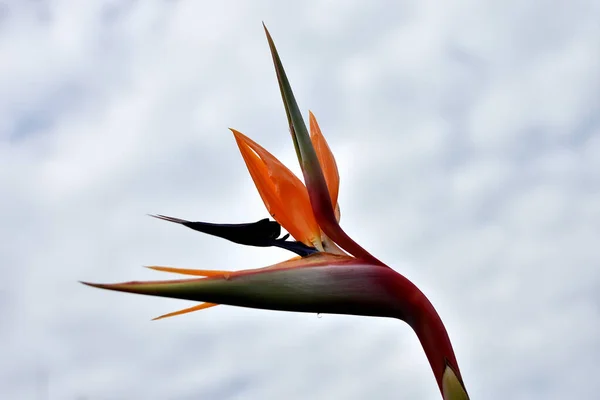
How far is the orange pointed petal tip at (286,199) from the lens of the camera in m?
1.57

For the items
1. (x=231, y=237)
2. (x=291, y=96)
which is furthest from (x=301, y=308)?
(x=291, y=96)

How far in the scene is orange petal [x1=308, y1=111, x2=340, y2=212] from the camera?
1.67 m

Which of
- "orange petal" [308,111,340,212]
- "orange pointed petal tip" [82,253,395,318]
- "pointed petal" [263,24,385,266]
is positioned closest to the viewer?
"orange pointed petal tip" [82,253,395,318]

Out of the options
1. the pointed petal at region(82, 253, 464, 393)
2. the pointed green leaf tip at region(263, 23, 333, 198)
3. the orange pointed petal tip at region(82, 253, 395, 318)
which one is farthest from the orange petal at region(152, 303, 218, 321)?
the pointed green leaf tip at region(263, 23, 333, 198)

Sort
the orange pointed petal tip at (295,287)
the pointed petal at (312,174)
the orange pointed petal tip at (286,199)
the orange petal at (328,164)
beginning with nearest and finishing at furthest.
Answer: the orange pointed petal tip at (295,287), the pointed petal at (312,174), the orange pointed petal tip at (286,199), the orange petal at (328,164)

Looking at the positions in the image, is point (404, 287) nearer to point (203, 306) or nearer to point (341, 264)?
point (341, 264)

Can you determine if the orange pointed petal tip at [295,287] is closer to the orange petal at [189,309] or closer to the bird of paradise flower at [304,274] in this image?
the bird of paradise flower at [304,274]

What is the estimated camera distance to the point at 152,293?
3.89ft

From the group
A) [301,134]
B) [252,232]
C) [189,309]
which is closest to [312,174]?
[301,134]

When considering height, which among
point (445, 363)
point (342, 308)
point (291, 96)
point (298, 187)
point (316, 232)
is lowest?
point (445, 363)

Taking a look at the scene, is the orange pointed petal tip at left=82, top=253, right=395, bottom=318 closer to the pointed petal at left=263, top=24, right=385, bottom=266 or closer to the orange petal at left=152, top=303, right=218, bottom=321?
the pointed petal at left=263, top=24, right=385, bottom=266

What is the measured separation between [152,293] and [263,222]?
0.43 meters

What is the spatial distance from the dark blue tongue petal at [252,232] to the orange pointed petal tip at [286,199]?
3 centimetres

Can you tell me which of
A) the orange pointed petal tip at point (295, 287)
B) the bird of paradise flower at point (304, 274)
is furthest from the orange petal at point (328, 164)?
the orange pointed petal tip at point (295, 287)
